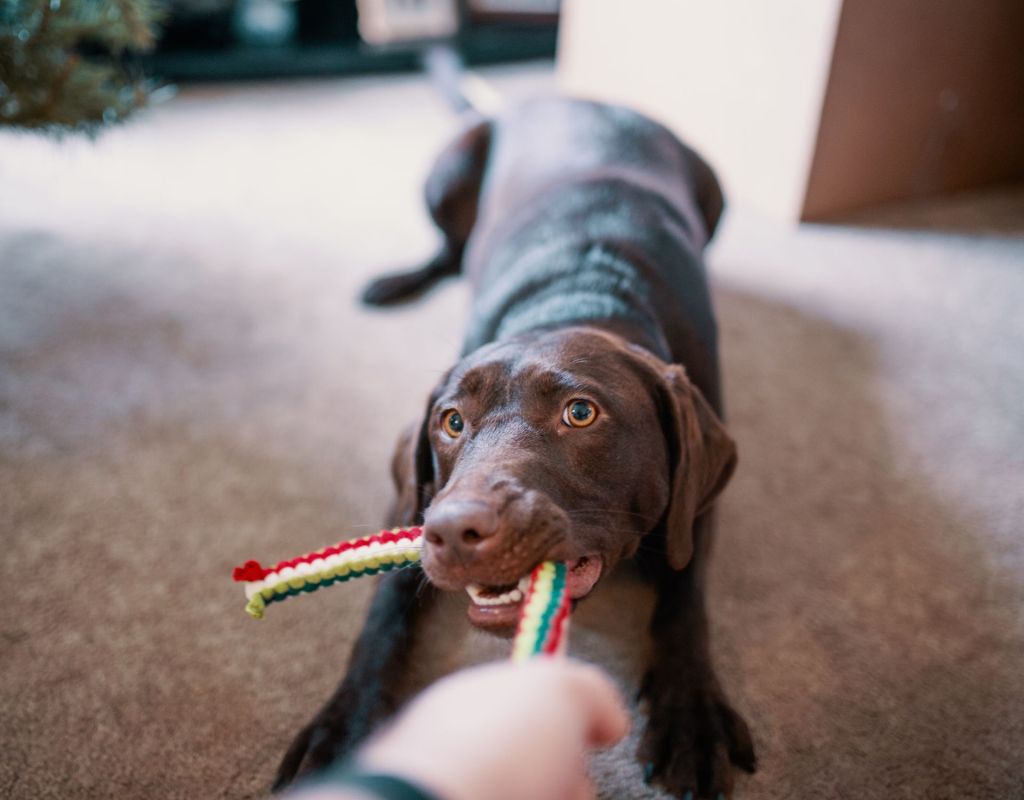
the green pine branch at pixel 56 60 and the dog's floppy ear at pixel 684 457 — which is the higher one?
the green pine branch at pixel 56 60

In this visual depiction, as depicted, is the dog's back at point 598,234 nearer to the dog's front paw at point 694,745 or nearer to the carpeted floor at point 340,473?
the carpeted floor at point 340,473

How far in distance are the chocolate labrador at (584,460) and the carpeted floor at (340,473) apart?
0.38ft

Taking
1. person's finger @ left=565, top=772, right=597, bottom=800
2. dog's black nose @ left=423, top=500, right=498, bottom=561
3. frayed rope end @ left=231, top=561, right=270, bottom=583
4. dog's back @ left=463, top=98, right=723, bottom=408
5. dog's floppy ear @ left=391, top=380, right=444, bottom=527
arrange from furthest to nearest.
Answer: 1. dog's back @ left=463, top=98, right=723, bottom=408
2. dog's floppy ear @ left=391, top=380, right=444, bottom=527
3. frayed rope end @ left=231, top=561, right=270, bottom=583
4. dog's black nose @ left=423, top=500, right=498, bottom=561
5. person's finger @ left=565, top=772, right=597, bottom=800

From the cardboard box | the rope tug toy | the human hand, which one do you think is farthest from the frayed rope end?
the cardboard box

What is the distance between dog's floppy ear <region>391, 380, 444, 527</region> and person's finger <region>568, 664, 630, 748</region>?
0.88 metres

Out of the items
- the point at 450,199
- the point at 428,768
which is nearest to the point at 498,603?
the point at 428,768

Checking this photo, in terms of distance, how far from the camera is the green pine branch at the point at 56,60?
2.20 m

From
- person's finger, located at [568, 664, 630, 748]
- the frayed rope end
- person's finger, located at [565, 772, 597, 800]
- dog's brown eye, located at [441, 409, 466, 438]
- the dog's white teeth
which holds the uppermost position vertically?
person's finger, located at [568, 664, 630, 748]

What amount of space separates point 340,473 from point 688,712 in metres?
1.06

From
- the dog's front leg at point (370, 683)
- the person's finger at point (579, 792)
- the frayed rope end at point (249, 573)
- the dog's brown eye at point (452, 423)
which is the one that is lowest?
the dog's front leg at point (370, 683)

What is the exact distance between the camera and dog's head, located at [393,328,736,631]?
1091 mm

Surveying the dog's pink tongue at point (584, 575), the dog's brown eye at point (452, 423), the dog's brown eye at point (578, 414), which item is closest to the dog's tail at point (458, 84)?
the dog's brown eye at point (452, 423)

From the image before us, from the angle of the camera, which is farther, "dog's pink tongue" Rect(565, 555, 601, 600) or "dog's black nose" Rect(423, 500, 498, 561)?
"dog's pink tongue" Rect(565, 555, 601, 600)

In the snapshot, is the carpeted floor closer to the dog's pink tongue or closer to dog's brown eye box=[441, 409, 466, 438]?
the dog's pink tongue
